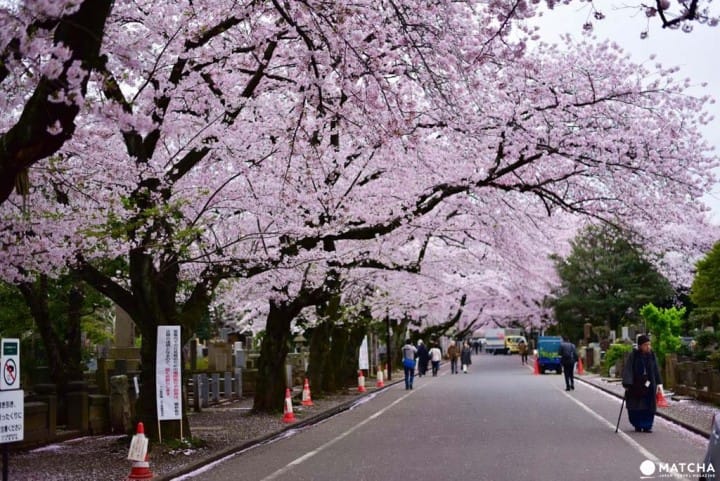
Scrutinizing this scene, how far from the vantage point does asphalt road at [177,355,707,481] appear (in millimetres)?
12172

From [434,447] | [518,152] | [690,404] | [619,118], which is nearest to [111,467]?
[434,447]

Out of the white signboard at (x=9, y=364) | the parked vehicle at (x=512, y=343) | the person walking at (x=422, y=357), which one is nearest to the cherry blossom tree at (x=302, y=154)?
the white signboard at (x=9, y=364)

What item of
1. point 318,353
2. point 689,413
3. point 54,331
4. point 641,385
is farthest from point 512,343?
point 641,385

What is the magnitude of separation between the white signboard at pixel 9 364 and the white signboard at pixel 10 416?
110mm

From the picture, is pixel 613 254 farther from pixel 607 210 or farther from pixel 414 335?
pixel 607 210

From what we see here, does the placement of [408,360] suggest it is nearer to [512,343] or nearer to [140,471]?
[140,471]

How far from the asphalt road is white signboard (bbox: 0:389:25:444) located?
10.1 feet

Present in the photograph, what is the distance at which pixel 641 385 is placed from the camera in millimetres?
16969

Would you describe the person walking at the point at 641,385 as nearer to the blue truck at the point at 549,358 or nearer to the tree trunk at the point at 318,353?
the tree trunk at the point at 318,353

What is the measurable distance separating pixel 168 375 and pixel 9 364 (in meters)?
6.17

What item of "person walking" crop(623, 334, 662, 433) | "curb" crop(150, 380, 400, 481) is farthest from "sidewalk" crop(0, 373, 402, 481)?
"person walking" crop(623, 334, 662, 433)

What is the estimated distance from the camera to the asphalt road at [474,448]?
12172mm

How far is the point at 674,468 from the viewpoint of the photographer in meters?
12.1

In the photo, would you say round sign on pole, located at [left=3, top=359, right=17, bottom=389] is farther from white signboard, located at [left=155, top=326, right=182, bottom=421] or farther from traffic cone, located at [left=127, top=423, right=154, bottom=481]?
white signboard, located at [left=155, top=326, right=182, bottom=421]
